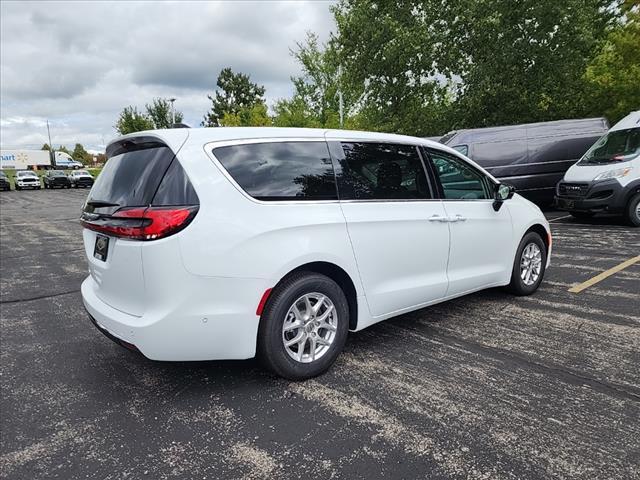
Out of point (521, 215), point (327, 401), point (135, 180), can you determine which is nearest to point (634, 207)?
point (521, 215)

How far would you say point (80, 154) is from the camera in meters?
100

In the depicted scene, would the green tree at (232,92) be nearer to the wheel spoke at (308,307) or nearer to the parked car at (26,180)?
the parked car at (26,180)

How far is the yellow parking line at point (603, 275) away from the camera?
17.0 feet

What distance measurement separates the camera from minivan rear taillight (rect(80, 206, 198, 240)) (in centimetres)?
262

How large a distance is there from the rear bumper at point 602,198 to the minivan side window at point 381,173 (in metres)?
7.03

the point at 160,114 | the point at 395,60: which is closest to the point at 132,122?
the point at 160,114

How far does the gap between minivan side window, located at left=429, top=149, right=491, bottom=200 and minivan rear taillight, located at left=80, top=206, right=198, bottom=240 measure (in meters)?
2.27

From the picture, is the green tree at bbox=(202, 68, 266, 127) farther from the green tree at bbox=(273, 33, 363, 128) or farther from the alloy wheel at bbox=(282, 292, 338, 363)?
the alloy wheel at bbox=(282, 292, 338, 363)

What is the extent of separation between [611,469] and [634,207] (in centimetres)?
860

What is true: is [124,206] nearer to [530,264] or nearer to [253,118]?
[530,264]

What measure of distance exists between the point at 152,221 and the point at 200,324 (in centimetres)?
65

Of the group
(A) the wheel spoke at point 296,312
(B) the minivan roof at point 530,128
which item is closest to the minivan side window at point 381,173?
(A) the wheel spoke at point 296,312

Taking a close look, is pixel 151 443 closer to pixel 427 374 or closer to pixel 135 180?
pixel 135 180

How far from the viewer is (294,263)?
2912mm
